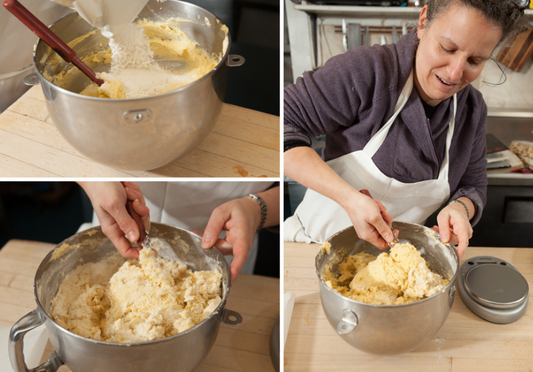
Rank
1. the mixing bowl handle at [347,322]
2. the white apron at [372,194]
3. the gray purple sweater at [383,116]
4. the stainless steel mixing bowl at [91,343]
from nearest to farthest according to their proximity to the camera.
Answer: the stainless steel mixing bowl at [91,343]
the mixing bowl handle at [347,322]
the gray purple sweater at [383,116]
the white apron at [372,194]

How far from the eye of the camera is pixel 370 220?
86 cm

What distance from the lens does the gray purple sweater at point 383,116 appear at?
999 millimetres

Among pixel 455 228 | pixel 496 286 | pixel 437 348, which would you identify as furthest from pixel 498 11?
pixel 437 348

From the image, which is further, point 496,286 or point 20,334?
point 496,286

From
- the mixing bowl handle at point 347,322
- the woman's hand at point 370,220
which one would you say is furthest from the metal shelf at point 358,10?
the mixing bowl handle at point 347,322

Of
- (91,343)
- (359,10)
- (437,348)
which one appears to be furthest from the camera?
(359,10)

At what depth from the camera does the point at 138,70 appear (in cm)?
93

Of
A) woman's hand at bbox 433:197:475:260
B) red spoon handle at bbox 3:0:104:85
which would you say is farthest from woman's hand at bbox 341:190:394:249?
red spoon handle at bbox 3:0:104:85

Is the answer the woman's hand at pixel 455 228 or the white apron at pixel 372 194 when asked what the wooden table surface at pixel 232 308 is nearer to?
the white apron at pixel 372 194

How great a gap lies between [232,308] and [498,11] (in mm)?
877

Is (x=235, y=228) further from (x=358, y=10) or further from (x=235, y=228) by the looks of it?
(x=358, y=10)

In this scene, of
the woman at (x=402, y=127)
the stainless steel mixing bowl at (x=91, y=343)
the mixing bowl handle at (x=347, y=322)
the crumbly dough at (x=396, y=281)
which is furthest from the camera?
the woman at (x=402, y=127)

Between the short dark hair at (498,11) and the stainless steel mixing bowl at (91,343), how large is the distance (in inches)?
29.6

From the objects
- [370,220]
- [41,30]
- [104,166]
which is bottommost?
[370,220]
